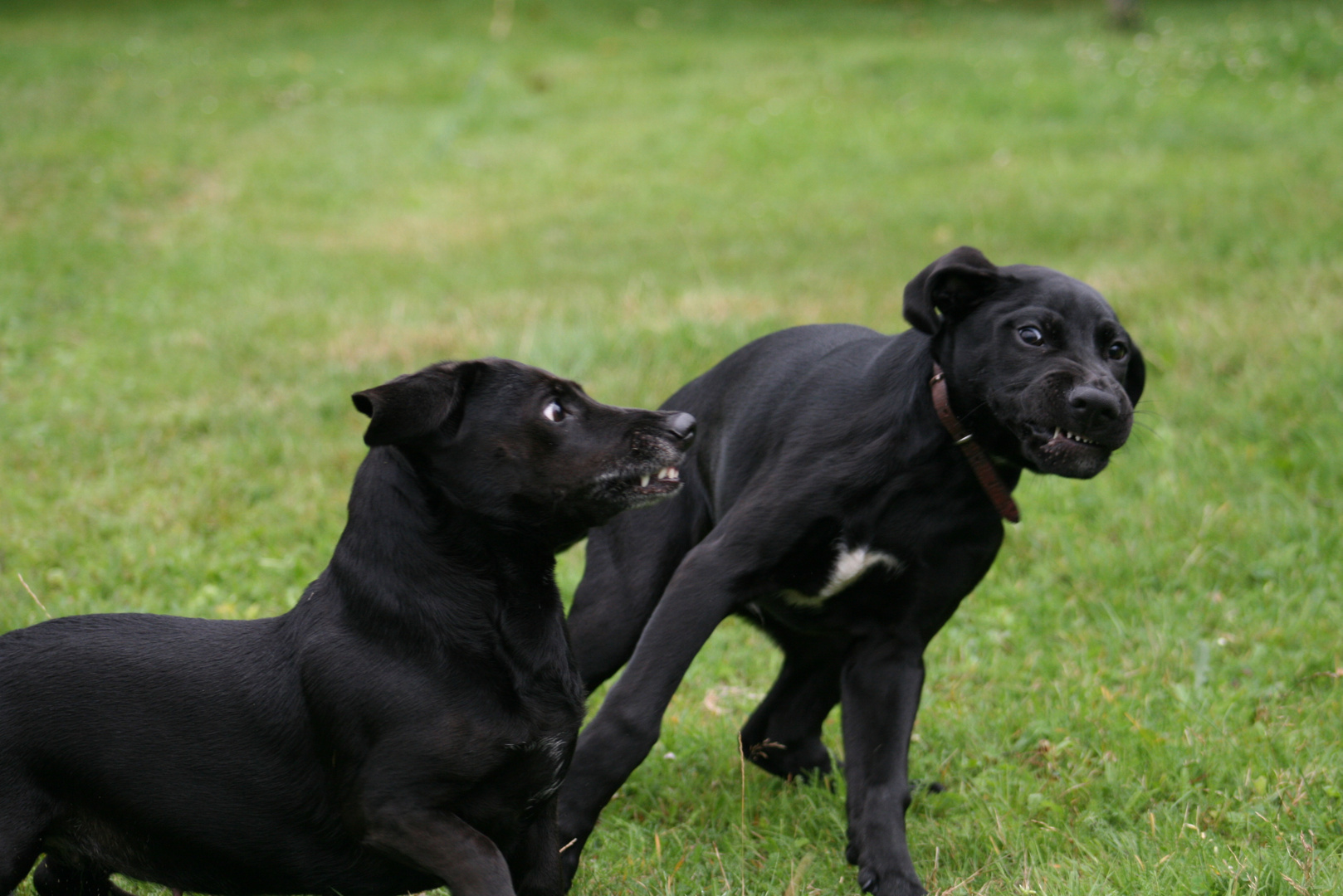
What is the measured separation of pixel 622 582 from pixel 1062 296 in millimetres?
1508

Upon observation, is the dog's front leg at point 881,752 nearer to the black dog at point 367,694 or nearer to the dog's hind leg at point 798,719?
the dog's hind leg at point 798,719

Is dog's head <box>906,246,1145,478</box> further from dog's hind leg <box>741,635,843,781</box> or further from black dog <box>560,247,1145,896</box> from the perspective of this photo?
dog's hind leg <box>741,635,843,781</box>

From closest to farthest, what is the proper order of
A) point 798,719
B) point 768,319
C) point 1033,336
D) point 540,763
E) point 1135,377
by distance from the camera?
point 540,763
point 1033,336
point 1135,377
point 798,719
point 768,319

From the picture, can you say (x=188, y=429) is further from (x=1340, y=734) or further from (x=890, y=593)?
(x=1340, y=734)

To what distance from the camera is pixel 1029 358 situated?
348 centimetres

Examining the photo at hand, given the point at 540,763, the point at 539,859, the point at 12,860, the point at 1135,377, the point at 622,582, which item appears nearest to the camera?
the point at 12,860

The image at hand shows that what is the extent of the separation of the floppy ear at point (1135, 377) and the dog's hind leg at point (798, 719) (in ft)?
3.95

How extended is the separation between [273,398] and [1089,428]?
208 inches

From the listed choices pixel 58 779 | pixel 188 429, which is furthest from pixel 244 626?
Answer: pixel 188 429

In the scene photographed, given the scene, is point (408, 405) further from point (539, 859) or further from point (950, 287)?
point (950, 287)

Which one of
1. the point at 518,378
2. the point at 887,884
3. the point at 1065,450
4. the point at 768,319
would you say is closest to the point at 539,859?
the point at 887,884

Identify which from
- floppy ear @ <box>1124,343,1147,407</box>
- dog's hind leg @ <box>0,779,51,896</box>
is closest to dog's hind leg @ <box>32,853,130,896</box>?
dog's hind leg @ <box>0,779,51,896</box>

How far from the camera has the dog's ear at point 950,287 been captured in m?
3.52

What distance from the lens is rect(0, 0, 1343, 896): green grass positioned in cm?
395
